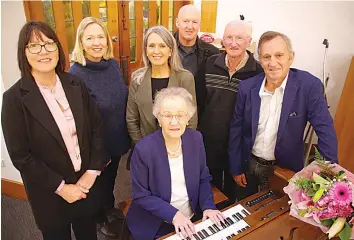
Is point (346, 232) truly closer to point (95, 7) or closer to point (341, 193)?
point (341, 193)

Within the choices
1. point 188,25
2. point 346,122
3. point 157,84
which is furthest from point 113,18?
point 346,122

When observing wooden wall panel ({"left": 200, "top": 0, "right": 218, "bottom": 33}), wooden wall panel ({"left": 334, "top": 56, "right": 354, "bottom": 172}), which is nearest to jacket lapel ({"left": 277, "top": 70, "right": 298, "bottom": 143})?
wooden wall panel ({"left": 334, "top": 56, "right": 354, "bottom": 172})

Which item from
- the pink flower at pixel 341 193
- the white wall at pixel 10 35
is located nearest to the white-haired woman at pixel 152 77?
the white wall at pixel 10 35

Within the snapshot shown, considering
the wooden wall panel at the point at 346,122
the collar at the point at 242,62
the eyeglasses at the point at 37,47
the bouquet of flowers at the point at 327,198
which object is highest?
the eyeglasses at the point at 37,47

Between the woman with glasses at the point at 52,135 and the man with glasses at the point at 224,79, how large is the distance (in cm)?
82

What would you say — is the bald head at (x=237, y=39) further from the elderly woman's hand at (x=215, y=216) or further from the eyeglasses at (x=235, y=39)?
the elderly woman's hand at (x=215, y=216)

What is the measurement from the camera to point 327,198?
117cm

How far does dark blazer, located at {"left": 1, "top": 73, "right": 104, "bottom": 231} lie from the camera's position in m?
1.51

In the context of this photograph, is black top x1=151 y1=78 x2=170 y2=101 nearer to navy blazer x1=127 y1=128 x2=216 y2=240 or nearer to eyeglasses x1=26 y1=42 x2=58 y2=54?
navy blazer x1=127 y1=128 x2=216 y2=240

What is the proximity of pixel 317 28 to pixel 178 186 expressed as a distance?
2347 mm

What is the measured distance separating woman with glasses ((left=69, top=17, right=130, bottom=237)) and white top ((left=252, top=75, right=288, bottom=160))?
937 mm

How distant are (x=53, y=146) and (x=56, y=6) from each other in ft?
7.19

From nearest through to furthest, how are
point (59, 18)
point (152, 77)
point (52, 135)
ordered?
1. point (52, 135)
2. point (152, 77)
3. point (59, 18)

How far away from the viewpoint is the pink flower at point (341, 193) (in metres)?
1.14
